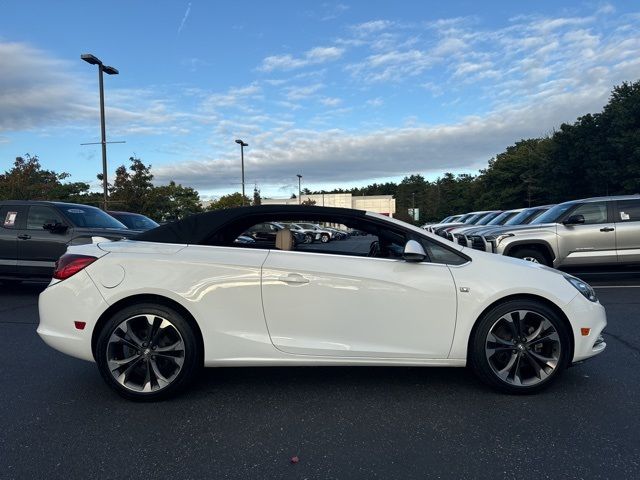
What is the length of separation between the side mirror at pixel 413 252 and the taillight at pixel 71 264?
247 centimetres

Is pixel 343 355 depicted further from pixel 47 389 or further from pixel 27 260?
pixel 27 260

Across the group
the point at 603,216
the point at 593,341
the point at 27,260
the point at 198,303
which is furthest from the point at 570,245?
the point at 27,260

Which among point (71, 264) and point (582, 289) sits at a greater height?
point (71, 264)

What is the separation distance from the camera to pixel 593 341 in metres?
3.98

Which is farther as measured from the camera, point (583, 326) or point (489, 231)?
point (489, 231)

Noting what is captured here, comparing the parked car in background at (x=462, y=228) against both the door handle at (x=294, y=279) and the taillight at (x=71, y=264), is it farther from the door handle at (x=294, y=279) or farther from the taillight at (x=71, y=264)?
the taillight at (x=71, y=264)

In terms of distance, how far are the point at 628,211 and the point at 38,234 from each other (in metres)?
11.1

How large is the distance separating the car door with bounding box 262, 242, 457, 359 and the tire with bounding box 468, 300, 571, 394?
0.93 feet

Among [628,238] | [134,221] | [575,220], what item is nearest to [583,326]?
[575,220]

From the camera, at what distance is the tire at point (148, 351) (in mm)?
3848

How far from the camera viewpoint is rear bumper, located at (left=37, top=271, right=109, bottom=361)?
3.89 m

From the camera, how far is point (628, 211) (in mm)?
9805

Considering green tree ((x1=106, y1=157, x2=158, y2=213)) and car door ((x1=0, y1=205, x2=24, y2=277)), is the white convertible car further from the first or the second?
green tree ((x1=106, y1=157, x2=158, y2=213))

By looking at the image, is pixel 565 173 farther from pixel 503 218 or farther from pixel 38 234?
pixel 38 234
